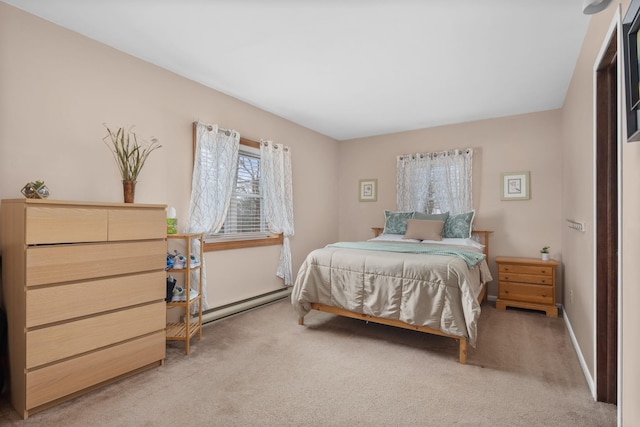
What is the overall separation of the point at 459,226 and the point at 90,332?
12.6ft

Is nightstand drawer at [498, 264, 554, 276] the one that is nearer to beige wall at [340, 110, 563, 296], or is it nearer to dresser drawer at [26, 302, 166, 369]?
beige wall at [340, 110, 563, 296]

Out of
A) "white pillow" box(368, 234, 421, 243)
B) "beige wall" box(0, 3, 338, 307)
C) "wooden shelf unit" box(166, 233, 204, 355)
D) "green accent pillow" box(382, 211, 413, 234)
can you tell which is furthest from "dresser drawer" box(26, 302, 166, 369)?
"green accent pillow" box(382, 211, 413, 234)

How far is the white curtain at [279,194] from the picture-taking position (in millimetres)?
3930

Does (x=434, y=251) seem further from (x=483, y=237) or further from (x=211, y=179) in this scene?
(x=211, y=179)

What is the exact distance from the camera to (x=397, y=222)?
14.7 feet

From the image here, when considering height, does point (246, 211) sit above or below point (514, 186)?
below

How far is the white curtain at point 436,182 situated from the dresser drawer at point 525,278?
971mm

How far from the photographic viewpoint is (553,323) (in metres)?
3.28

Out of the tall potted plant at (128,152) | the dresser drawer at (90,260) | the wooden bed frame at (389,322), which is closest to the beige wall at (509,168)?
the wooden bed frame at (389,322)

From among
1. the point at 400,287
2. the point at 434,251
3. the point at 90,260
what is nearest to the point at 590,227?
the point at 434,251

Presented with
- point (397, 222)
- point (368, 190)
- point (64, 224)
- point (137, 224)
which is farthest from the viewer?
point (368, 190)

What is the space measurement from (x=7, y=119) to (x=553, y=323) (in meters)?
4.87

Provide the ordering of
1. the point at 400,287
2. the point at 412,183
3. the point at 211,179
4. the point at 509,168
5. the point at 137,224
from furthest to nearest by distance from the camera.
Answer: the point at 412,183, the point at 509,168, the point at 211,179, the point at 400,287, the point at 137,224

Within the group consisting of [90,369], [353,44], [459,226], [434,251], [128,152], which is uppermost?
[353,44]
